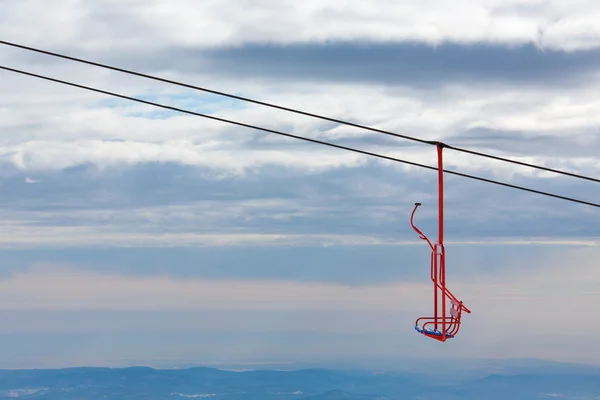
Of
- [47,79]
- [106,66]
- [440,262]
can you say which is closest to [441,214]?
[440,262]

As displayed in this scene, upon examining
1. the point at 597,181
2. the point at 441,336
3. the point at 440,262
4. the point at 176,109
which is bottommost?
the point at 441,336

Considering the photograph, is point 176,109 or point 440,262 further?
point 176,109

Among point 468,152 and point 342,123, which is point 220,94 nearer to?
point 342,123

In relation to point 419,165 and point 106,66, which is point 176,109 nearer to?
point 106,66

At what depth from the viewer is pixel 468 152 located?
30.4 metres

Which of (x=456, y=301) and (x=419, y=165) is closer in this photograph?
(x=456, y=301)

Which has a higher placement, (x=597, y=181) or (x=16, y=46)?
(x=16, y=46)

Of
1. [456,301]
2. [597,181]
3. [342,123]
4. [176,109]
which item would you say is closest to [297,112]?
[342,123]

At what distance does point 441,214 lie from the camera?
28469mm

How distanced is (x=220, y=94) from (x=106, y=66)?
3284 millimetres

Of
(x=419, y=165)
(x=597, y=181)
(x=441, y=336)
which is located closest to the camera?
(x=441, y=336)

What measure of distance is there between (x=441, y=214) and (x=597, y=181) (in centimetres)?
516

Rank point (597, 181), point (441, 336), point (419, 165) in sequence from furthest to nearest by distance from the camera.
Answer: point (419, 165) → point (597, 181) → point (441, 336)

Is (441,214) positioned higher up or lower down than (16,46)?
lower down
